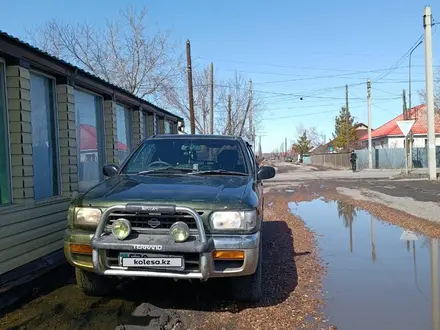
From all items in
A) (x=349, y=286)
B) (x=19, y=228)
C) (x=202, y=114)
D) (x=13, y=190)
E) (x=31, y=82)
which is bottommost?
(x=349, y=286)

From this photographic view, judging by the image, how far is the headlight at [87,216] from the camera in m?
4.09

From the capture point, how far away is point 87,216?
4.12m

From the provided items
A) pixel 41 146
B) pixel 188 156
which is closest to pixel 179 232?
pixel 188 156

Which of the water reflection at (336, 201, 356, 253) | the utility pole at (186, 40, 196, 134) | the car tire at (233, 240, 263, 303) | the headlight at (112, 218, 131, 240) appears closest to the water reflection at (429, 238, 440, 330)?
the water reflection at (336, 201, 356, 253)

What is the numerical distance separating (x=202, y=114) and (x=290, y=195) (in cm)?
2212

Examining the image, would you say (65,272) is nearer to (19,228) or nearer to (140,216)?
(19,228)

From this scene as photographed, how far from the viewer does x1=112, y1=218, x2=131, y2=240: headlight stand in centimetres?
392

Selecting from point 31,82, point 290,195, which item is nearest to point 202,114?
point 290,195

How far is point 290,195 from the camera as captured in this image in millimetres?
16344

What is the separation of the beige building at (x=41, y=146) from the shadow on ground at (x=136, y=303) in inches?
26.5

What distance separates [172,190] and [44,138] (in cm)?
349

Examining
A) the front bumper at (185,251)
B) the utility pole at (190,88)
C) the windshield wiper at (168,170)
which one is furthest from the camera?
the utility pole at (190,88)

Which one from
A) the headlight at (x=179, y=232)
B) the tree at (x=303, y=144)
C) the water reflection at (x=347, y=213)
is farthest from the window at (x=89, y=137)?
the tree at (x=303, y=144)

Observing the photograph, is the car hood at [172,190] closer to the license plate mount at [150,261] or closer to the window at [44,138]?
the license plate mount at [150,261]
